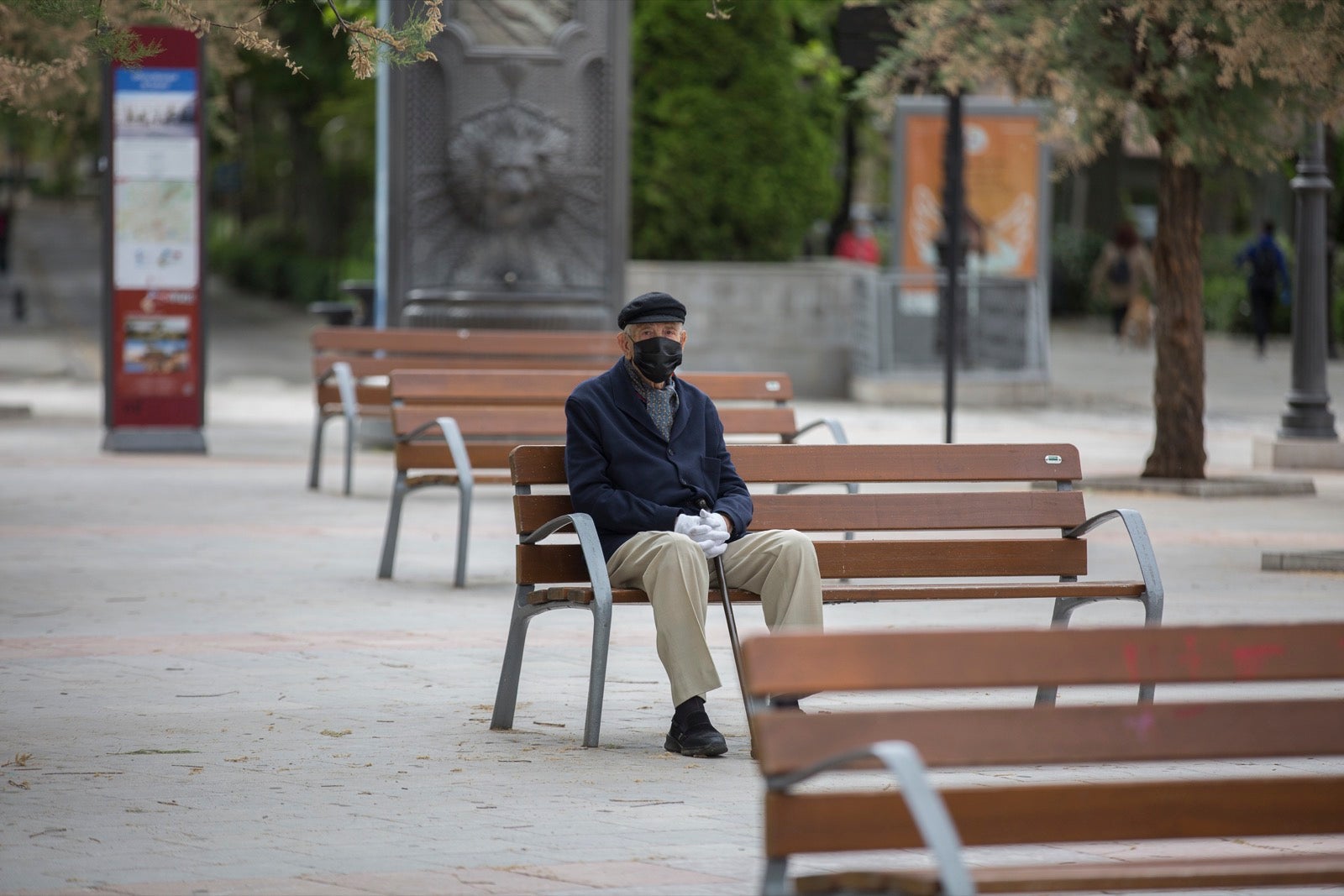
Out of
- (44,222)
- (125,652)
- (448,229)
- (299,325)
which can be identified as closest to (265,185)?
(299,325)

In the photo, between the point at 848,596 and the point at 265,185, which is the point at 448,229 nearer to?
the point at 848,596

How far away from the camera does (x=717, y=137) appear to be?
26.5 meters

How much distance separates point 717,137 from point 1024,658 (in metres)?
23.2

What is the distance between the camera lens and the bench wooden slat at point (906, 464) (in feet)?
23.5

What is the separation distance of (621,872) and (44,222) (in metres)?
75.4

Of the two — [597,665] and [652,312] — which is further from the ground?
[652,312]

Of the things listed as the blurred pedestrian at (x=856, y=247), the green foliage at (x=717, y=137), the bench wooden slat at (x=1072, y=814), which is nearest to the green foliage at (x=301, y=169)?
the green foliage at (x=717, y=137)

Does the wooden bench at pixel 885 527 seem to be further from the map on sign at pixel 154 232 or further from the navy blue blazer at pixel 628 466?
the map on sign at pixel 154 232

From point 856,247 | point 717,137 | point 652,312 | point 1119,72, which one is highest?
point 717,137

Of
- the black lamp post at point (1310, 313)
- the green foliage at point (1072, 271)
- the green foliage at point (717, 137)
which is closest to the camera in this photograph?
the black lamp post at point (1310, 313)

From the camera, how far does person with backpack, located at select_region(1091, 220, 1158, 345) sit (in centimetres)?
3269

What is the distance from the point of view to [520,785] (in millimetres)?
5941

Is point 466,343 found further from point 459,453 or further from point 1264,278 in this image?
point 1264,278

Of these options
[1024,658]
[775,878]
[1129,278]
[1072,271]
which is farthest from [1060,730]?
[1072,271]
